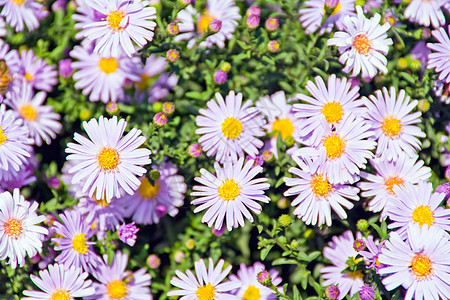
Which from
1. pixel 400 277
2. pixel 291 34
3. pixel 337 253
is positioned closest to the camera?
pixel 400 277

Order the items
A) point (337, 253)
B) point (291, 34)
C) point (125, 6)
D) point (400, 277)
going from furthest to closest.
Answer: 1. point (291, 34)
2. point (337, 253)
3. point (125, 6)
4. point (400, 277)

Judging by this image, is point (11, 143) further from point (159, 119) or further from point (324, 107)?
point (324, 107)

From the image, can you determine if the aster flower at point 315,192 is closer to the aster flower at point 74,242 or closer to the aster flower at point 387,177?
the aster flower at point 387,177

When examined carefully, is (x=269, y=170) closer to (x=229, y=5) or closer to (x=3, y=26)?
(x=229, y=5)

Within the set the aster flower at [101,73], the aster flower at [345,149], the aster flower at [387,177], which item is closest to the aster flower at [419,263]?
the aster flower at [387,177]

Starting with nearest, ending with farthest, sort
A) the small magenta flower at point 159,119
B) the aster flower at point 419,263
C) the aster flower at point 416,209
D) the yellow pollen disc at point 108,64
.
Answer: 1. the aster flower at point 419,263
2. the aster flower at point 416,209
3. the small magenta flower at point 159,119
4. the yellow pollen disc at point 108,64

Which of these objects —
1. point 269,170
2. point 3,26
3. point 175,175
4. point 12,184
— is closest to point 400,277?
point 269,170
